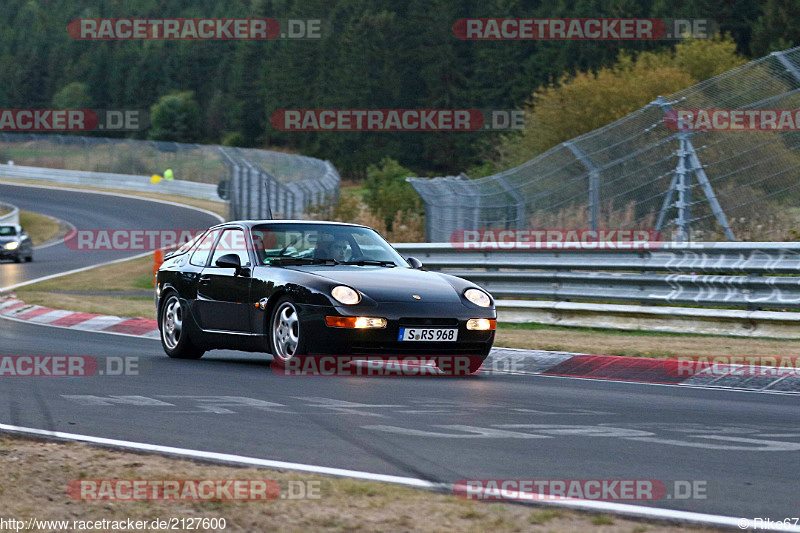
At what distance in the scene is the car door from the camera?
37.2 ft

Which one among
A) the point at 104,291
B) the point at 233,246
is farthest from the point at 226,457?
the point at 104,291

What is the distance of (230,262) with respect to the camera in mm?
11477

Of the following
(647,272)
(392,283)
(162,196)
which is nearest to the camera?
(392,283)

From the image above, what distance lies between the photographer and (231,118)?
110m

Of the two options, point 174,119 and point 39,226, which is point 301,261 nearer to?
point 39,226

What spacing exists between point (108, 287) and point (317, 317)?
17882 millimetres

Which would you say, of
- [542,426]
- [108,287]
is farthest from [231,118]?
[542,426]
